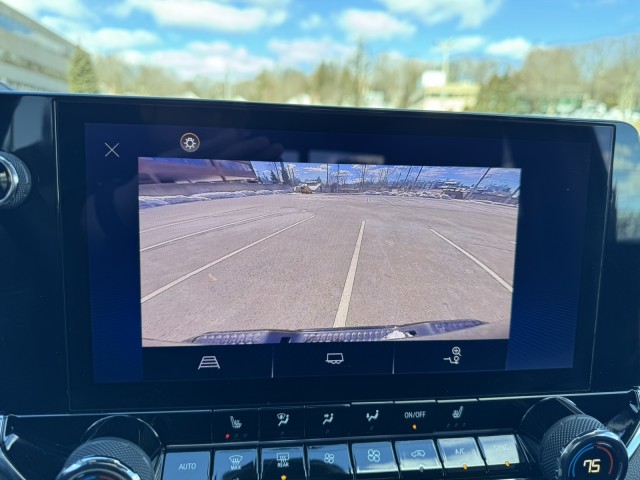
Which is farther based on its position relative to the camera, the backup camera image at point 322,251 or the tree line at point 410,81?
the tree line at point 410,81

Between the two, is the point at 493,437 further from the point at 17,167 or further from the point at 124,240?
the point at 17,167

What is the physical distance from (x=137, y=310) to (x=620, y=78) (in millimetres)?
3611

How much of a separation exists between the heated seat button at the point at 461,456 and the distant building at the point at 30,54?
1.74 m

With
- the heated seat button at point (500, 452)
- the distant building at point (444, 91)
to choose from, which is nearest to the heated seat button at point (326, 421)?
the heated seat button at point (500, 452)

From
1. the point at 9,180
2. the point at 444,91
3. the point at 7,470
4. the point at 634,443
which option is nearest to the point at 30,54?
the point at 9,180

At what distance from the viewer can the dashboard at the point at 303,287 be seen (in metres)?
1.25

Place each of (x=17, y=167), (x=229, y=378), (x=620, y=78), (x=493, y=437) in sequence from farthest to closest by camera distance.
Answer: (x=620, y=78) < (x=493, y=437) < (x=229, y=378) < (x=17, y=167)

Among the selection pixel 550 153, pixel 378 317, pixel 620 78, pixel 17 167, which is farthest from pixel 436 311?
pixel 620 78

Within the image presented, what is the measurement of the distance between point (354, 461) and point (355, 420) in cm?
11

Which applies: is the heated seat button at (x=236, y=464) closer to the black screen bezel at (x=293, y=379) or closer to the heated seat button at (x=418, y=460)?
the black screen bezel at (x=293, y=379)

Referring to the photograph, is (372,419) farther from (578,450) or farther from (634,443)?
(634,443)

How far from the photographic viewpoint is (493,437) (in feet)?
4.79

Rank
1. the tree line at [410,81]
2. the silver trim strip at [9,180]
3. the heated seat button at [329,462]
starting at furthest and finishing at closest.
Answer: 1. the tree line at [410,81]
2. the heated seat button at [329,462]
3. the silver trim strip at [9,180]

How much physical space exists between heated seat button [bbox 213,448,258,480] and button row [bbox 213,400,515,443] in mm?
38
